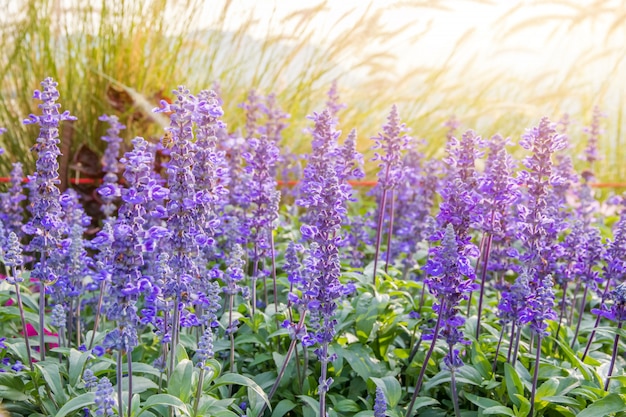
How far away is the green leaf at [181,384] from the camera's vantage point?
320cm

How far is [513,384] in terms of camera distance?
370 cm

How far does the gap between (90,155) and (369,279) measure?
3424 mm

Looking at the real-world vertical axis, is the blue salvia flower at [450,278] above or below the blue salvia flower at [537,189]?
below

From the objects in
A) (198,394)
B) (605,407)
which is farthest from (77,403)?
(605,407)

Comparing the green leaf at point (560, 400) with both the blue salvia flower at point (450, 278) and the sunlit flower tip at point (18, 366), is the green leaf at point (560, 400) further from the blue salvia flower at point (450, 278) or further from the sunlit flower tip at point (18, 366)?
the sunlit flower tip at point (18, 366)

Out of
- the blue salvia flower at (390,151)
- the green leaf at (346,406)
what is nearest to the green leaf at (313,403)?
the green leaf at (346,406)

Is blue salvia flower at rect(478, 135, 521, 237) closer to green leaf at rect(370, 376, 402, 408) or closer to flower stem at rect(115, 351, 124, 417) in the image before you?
green leaf at rect(370, 376, 402, 408)

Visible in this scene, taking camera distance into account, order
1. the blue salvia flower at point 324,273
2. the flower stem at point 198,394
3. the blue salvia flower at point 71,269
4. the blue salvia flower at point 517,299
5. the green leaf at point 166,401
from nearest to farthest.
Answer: the green leaf at point 166,401 → the flower stem at point 198,394 → the blue salvia flower at point 324,273 → the blue salvia flower at point 517,299 → the blue salvia flower at point 71,269

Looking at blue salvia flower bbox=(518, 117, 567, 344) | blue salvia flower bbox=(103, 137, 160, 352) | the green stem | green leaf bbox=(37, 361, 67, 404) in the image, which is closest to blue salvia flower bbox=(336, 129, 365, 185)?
blue salvia flower bbox=(518, 117, 567, 344)

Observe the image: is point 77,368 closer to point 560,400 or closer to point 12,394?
point 12,394

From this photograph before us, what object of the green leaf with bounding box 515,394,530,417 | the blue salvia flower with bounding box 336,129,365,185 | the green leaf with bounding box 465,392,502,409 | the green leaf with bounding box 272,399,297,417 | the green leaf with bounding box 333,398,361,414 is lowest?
the green leaf with bounding box 272,399,297,417

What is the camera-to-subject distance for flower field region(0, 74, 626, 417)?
10.1 ft

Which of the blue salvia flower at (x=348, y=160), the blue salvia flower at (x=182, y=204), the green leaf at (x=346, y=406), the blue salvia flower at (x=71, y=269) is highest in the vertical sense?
the blue salvia flower at (x=348, y=160)

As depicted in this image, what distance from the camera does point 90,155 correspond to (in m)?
6.84
